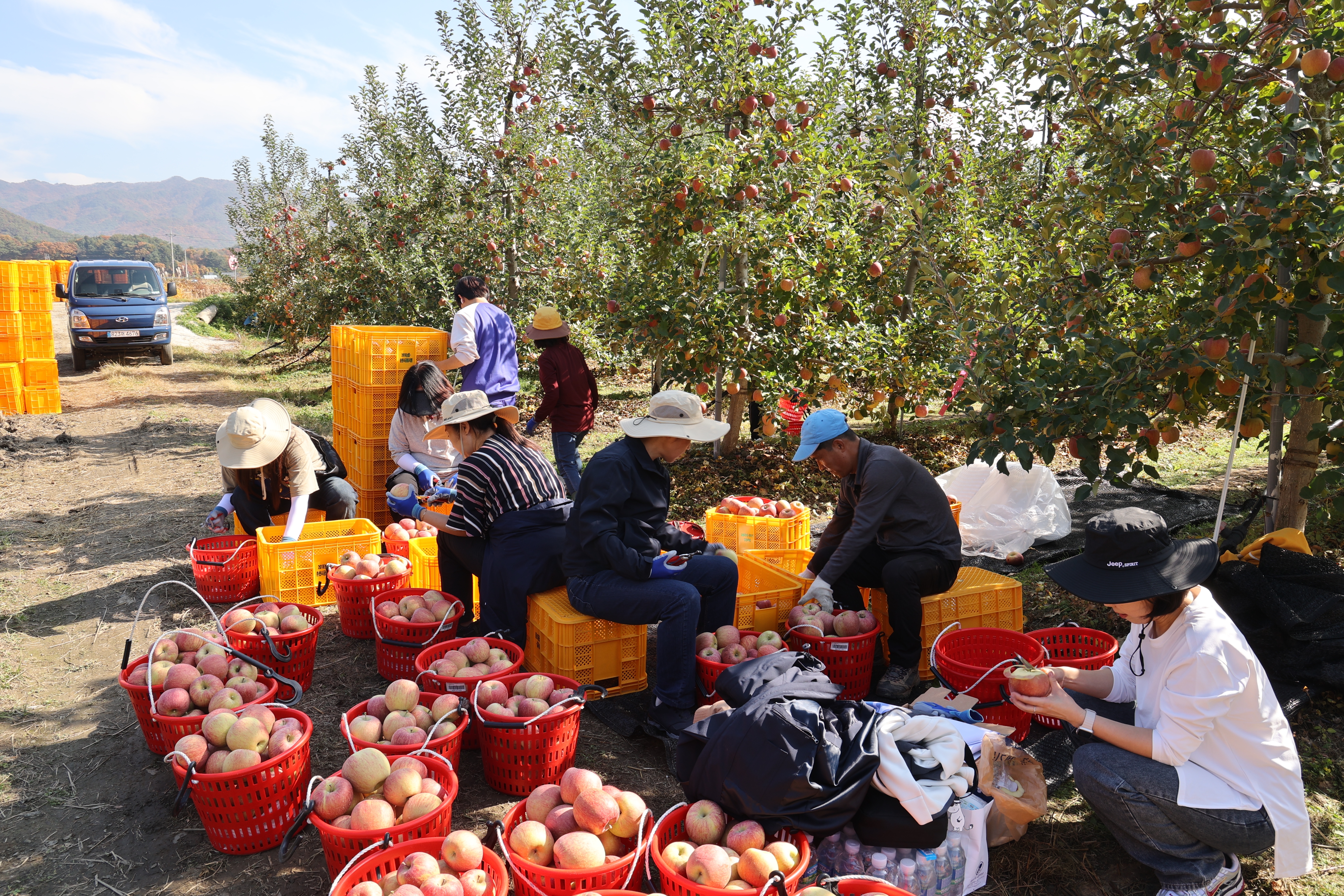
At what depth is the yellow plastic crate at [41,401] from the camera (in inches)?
450

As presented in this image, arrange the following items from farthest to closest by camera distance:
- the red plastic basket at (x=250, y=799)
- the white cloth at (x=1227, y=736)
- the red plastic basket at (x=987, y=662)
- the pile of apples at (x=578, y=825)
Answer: the red plastic basket at (x=987, y=662) < the red plastic basket at (x=250, y=799) < the white cloth at (x=1227, y=736) < the pile of apples at (x=578, y=825)

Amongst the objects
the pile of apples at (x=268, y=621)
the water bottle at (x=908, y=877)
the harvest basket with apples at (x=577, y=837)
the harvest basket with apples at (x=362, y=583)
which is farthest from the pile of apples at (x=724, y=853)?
the harvest basket with apples at (x=362, y=583)

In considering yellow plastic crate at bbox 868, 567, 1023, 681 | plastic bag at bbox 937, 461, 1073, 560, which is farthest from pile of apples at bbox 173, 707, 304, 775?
plastic bag at bbox 937, 461, 1073, 560

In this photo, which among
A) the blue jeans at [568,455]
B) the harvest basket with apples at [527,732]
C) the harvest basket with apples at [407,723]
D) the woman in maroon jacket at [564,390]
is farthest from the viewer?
the blue jeans at [568,455]

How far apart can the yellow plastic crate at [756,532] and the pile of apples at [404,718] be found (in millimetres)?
2556

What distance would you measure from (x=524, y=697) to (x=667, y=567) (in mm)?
974

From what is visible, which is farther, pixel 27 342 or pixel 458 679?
pixel 27 342

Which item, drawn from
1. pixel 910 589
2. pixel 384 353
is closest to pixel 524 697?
pixel 910 589

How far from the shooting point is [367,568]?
4.59 m

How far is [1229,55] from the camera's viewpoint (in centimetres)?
360

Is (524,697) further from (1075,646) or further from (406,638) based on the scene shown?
(1075,646)

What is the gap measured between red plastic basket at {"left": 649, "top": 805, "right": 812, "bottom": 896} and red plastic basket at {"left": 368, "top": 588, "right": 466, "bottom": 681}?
167 centimetres

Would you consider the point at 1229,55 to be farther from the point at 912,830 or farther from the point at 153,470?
the point at 153,470

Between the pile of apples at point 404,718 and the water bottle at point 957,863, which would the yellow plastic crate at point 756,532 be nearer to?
the pile of apples at point 404,718
